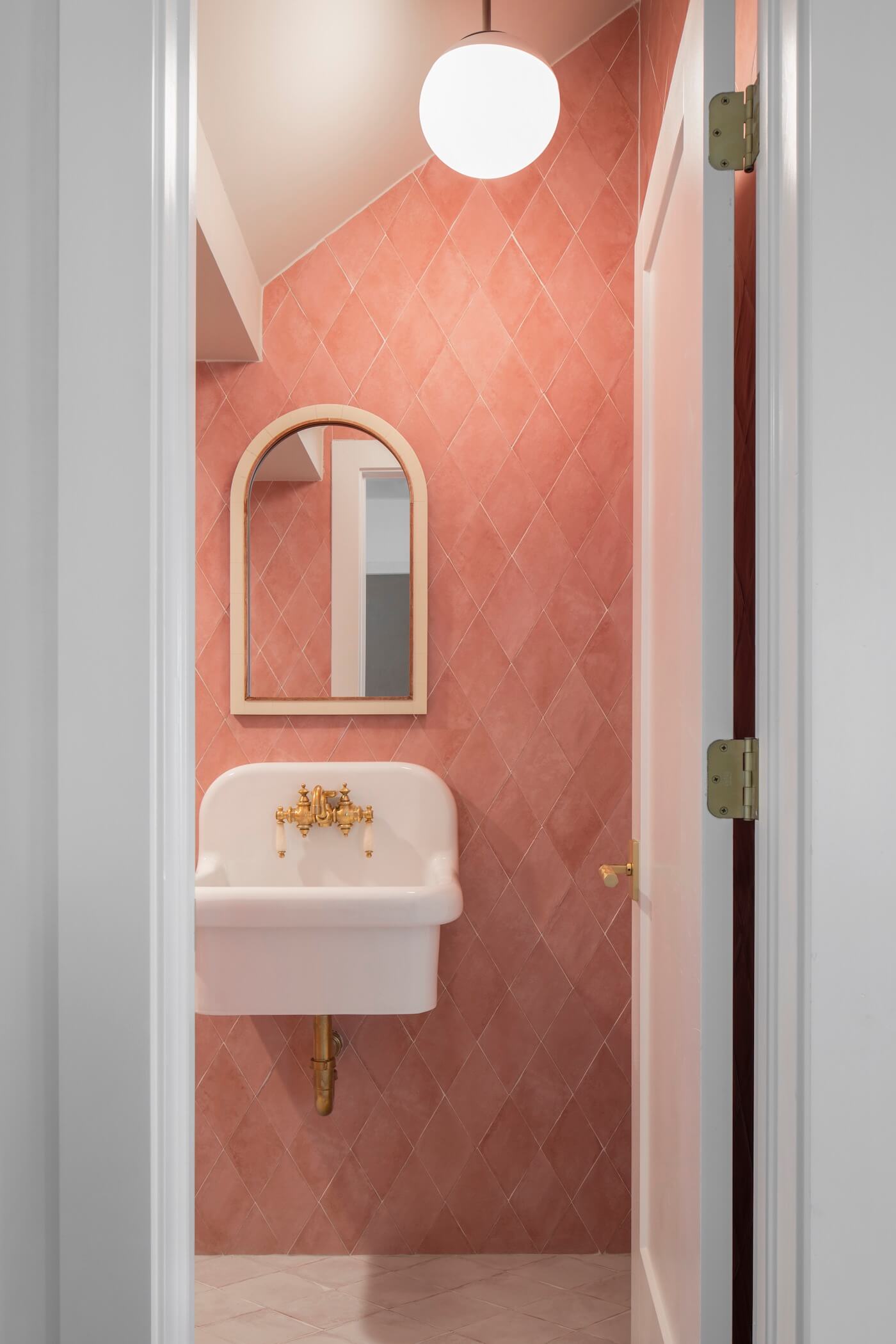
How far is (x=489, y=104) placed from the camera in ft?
5.74

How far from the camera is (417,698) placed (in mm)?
2318

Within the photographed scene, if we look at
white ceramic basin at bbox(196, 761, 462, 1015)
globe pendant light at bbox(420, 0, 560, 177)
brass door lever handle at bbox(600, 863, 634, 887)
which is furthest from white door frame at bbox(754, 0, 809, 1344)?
white ceramic basin at bbox(196, 761, 462, 1015)

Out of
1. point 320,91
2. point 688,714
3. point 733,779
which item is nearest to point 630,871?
point 688,714

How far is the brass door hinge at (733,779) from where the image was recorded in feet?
3.27

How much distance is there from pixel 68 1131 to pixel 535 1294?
1.73m

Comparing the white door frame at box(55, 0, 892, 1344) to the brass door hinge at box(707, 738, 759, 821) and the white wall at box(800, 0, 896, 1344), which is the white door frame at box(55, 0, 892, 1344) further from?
the brass door hinge at box(707, 738, 759, 821)

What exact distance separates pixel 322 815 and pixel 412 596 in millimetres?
549

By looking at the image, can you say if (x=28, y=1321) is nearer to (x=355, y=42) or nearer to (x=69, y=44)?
(x=69, y=44)

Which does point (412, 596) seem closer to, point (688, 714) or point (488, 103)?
point (488, 103)

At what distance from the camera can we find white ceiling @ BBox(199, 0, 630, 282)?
1684 mm

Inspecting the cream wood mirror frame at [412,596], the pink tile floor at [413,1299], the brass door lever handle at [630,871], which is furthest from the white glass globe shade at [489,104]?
the pink tile floor at [413,1299]

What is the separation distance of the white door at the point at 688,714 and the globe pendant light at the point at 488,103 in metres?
0.39

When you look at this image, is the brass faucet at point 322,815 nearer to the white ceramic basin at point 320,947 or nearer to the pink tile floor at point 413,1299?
the white ceramic basin at point 320,947

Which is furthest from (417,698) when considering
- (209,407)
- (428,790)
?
(209,407)
